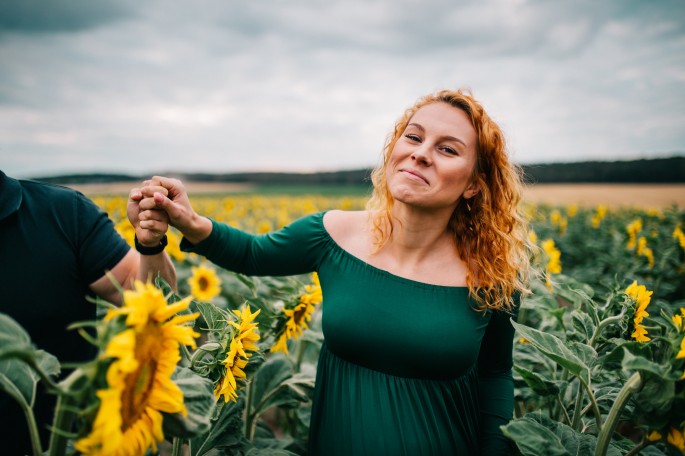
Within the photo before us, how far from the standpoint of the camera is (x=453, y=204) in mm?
2080

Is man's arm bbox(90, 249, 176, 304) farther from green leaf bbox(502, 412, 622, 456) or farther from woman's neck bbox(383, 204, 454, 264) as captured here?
green leaf bbox(502, 412, 622, 456)

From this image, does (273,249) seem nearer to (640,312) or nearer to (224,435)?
(224,435)

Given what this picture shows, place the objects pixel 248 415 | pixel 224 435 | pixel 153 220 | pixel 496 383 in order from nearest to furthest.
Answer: pixel 153 220, pixel 224 435, pixel 496 383, pixel 248 415

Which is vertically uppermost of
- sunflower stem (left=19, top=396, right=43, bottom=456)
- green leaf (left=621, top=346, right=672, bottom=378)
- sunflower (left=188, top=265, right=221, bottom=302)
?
green leaf (left=621, top=346, right=672, bottom=378)

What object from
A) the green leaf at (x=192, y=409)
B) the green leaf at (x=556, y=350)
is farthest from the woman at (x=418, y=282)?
the green leaf at (x=192, y=409)

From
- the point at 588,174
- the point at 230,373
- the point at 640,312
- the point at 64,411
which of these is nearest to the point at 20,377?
the point at 64,411

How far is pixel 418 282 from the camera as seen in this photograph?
188 centimetres

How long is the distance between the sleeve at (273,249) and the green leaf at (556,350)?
102 cm

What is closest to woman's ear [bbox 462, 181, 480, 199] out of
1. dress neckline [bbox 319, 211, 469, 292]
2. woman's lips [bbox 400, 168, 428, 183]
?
woman's lips [bbox 400, 168, 428, 183]

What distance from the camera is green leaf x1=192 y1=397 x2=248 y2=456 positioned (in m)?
1.73

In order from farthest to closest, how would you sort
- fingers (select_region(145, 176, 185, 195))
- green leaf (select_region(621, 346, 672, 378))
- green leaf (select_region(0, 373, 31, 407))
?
fingers (select_region(145, 176, 185, 195)) → green leaf (select_region(621, 346, 672, 378)) → green leaf (select_region(0, 373, 31, 407))

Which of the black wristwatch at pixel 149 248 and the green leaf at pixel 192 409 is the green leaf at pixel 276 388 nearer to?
the black wristwatch at pixel 149 248

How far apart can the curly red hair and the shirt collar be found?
151 centimetres

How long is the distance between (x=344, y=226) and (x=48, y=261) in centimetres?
129
